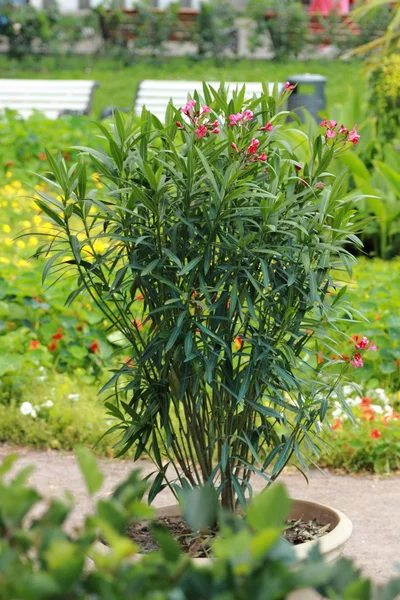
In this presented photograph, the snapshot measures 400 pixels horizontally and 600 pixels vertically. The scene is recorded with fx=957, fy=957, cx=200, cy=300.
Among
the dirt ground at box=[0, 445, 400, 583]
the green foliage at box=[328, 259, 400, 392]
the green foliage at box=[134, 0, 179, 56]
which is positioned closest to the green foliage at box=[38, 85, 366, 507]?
the dirt ground at box=[0, 445, 400, 583]

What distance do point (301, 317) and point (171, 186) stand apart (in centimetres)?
55

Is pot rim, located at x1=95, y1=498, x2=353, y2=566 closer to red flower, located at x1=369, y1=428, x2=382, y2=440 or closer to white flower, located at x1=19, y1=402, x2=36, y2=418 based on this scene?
red flower, located at x1=369, y1=428, x2=382, y2=440

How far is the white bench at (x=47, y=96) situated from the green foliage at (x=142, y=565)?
34.7ft

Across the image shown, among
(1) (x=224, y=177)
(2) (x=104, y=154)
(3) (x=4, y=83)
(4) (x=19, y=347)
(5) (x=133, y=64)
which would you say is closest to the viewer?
(1) (x=224, y=177)

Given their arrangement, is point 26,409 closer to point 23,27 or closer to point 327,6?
point 23,27

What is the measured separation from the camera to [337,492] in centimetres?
409

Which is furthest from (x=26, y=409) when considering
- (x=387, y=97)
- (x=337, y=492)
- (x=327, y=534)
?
(x=387, y=97)

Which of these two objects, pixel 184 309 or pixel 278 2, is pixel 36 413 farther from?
pixel 278 2

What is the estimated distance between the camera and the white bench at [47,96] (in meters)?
11.8

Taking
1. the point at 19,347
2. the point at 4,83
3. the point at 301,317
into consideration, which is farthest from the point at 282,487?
the point at 4,83

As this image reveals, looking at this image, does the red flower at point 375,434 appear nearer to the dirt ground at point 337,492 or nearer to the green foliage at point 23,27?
the dirt ground at point 337,492

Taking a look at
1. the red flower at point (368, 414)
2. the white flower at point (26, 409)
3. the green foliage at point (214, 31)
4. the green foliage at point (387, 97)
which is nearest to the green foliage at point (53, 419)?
the white flower at point (26, 409)

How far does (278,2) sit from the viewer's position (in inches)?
739

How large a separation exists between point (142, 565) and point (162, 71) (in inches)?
661
